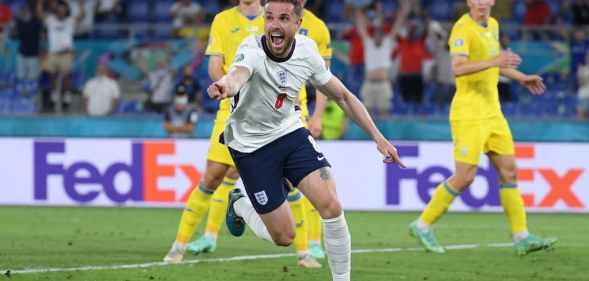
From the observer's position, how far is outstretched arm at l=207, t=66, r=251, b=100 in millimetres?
7364

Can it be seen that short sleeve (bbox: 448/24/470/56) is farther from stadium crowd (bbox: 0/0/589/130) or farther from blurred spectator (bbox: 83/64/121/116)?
blurred spectator (bbox: 83/64/121/116)

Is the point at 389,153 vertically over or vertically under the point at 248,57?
under

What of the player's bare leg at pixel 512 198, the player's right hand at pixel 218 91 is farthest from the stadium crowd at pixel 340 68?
the player's right hand at pixel 218 91

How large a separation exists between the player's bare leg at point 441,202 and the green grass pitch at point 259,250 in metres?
0.14

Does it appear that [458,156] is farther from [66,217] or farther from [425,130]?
[425,130]

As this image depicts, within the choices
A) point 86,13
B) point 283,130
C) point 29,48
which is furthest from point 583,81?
point 283,130

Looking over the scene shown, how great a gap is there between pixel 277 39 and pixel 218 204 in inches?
145

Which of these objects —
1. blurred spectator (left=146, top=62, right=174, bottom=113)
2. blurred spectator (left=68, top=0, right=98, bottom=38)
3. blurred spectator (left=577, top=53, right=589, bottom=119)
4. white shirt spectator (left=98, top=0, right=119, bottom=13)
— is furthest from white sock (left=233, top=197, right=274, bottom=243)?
white shirt spectator (left=98, top=0, right=119, bottom=13)

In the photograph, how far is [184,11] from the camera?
23859 mm

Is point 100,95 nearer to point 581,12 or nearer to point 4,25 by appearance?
point 4,25

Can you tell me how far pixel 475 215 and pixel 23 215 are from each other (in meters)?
5.66

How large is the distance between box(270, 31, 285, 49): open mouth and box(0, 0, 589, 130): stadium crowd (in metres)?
12.7

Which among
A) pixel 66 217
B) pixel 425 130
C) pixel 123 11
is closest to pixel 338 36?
pixel 425 130

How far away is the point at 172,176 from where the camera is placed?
695 inches
